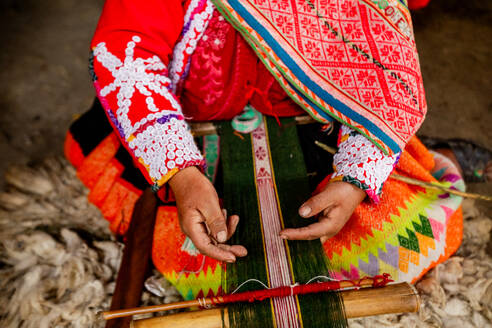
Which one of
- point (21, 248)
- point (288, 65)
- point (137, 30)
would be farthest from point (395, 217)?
point (21, 248)

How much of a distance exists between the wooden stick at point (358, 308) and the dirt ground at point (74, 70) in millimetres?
1137

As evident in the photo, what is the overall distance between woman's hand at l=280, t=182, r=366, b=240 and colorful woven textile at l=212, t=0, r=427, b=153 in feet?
0.55

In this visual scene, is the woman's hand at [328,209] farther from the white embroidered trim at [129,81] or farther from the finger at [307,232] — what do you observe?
the white embroidered trim at [129,81]

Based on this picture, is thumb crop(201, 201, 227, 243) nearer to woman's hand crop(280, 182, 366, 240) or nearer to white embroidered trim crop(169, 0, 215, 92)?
woman's hand crop(280, 182, 366, 240)

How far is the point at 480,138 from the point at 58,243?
215 cm

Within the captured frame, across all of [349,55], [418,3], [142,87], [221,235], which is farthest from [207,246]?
[418,3]

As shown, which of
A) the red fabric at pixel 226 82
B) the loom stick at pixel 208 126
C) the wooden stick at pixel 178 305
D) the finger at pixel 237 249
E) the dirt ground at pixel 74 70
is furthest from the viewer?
the dirt ground at pixel 74 70

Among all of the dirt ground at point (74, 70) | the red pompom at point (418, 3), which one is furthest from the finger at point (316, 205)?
the dirt ground at point (74, 70)

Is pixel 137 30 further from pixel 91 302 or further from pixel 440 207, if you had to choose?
pixel 440 207

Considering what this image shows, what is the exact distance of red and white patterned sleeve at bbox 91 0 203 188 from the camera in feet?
2.83

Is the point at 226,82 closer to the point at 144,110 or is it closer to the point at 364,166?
the point at 144,110

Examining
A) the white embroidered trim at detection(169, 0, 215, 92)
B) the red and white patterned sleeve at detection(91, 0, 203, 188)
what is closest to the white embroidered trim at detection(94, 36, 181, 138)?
the red and white patterned sleeve at detection(91, 0, 203, 188)

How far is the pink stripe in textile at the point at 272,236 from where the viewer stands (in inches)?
31.4

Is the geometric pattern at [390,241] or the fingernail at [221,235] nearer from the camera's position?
the fingernail at [221,235]
